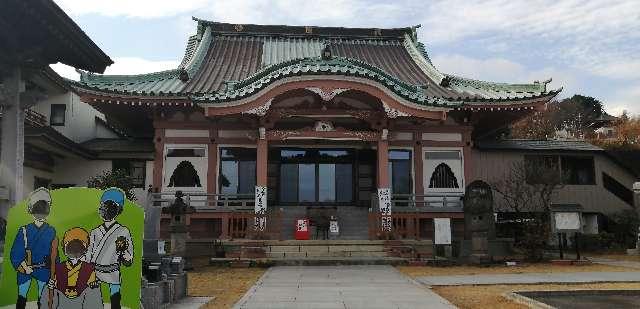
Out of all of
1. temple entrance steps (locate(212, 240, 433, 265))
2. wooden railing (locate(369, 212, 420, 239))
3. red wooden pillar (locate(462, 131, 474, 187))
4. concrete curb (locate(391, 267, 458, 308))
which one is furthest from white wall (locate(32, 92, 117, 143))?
concrete curb (locate(391, 267, 458, 308))

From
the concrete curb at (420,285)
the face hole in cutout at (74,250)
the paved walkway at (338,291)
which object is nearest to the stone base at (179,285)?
the paved walkway at (338,291)

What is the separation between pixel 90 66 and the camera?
9742 millimetres

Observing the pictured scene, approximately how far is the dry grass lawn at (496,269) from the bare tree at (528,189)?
3.58 m

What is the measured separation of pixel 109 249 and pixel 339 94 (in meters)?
13.2

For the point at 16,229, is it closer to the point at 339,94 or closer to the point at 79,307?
the point at 79,307

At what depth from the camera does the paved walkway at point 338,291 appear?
8.82 meters

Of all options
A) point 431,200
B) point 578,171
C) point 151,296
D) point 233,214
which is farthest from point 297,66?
point 578,171

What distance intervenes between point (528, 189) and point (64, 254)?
18.8m

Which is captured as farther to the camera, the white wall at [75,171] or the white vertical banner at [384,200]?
the white wall at [75,171]

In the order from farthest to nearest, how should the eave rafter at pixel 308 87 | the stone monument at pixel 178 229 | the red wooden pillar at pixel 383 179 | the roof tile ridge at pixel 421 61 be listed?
the roof tile ridge at pixel 421 61, the red wooden pillar at pixel 383 179, the eave rafter at pixel 308 87, the stone monument at pixel 178 229

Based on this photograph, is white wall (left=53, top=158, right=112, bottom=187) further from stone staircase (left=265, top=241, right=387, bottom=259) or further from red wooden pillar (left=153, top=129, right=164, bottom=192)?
stone staircase (left=265, top=241, right=387, bottom=259)

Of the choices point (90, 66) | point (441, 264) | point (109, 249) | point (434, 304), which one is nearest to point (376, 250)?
point (441, 264)

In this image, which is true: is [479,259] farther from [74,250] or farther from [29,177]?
[29,177]

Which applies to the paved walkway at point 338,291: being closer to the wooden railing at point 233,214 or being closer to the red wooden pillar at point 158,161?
the wooden railing at point 233,214
